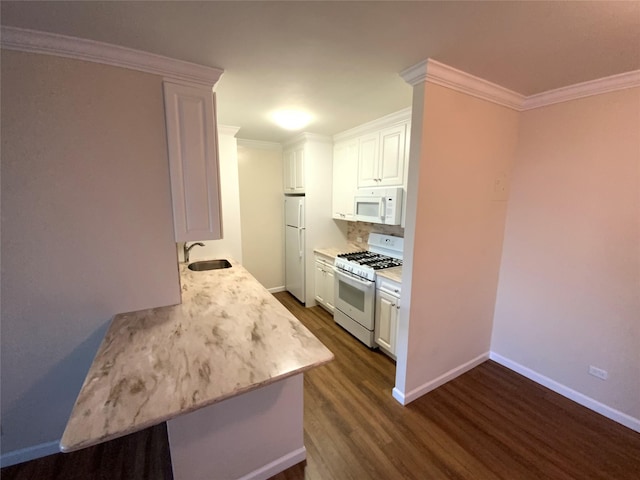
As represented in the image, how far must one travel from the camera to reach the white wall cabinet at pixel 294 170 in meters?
3.79

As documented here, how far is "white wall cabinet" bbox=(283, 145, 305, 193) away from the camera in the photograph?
379 cm

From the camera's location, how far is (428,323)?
2172 millimetres

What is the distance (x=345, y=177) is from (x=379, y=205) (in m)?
0.86

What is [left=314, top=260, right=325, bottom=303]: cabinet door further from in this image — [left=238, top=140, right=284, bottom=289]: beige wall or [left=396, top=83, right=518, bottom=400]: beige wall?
[left=396, top=83, right=518, bottom=400]: beige wall

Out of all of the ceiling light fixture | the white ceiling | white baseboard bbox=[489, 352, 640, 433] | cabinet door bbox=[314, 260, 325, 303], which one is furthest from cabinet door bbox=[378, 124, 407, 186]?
white baseboard bbox=[489, 352, 640, 433]

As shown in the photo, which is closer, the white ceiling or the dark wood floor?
the white ceiling

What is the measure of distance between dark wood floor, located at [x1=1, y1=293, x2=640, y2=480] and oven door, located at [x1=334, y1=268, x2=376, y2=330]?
2.22 feet

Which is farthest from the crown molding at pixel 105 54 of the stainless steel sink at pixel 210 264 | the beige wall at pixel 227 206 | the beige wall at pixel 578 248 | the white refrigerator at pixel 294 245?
the beige wall at pixel 578 248

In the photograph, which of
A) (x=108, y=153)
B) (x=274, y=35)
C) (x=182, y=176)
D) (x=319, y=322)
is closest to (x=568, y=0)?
(x=274, y=35)

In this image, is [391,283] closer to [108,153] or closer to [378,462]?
[378,462]

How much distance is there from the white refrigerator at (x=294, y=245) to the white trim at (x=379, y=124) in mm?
1059

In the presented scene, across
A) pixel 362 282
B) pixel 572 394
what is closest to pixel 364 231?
pixel 362 282

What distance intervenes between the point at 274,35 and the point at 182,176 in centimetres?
103

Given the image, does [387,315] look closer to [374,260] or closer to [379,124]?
[374,260]
